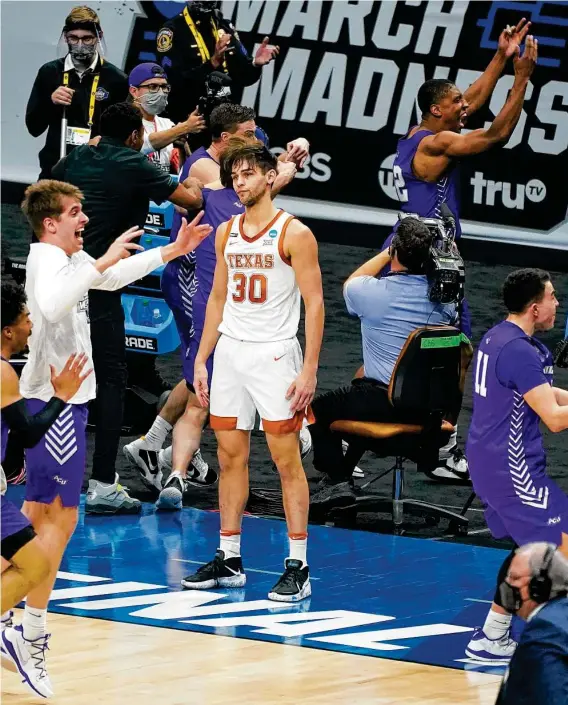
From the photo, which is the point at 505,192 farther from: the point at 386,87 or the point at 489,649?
the point at 489,649

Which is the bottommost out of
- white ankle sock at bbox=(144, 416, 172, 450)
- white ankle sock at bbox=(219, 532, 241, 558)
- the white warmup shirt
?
white ankle sock at bbox=(219, 532, 241, 558)

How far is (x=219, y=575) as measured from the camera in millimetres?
8203

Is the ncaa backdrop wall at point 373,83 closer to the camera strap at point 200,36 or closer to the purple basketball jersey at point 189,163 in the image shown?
the camera strap at point 200,36

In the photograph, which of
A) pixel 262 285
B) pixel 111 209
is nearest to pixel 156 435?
pixel 111 209

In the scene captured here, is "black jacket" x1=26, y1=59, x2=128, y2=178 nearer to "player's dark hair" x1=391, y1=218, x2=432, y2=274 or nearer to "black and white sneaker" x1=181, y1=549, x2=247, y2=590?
"player's dark hair" x1=391, y1=218, x2=432, y2=274

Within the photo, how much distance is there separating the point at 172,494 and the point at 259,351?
190 cm

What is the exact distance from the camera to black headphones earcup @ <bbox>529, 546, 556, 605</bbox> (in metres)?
4.73

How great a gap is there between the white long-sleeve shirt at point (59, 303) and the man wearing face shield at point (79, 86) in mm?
4318

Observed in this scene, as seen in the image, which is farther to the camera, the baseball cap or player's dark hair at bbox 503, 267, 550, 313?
the baseball cap

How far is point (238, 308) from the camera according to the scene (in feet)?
26.7

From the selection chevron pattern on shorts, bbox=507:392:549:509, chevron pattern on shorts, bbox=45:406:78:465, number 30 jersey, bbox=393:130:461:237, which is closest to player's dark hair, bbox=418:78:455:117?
number 30 jersey, bbox=393:130:461:237

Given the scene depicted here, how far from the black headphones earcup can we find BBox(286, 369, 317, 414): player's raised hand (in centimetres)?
328

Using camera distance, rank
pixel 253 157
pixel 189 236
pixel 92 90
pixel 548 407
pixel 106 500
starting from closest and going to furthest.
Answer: pixel 548 407 < pixel 189 236 < pixel 253 157 < pixel 106 500 < pixel 92 90

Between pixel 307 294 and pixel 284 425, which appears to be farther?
pixel 284 425
